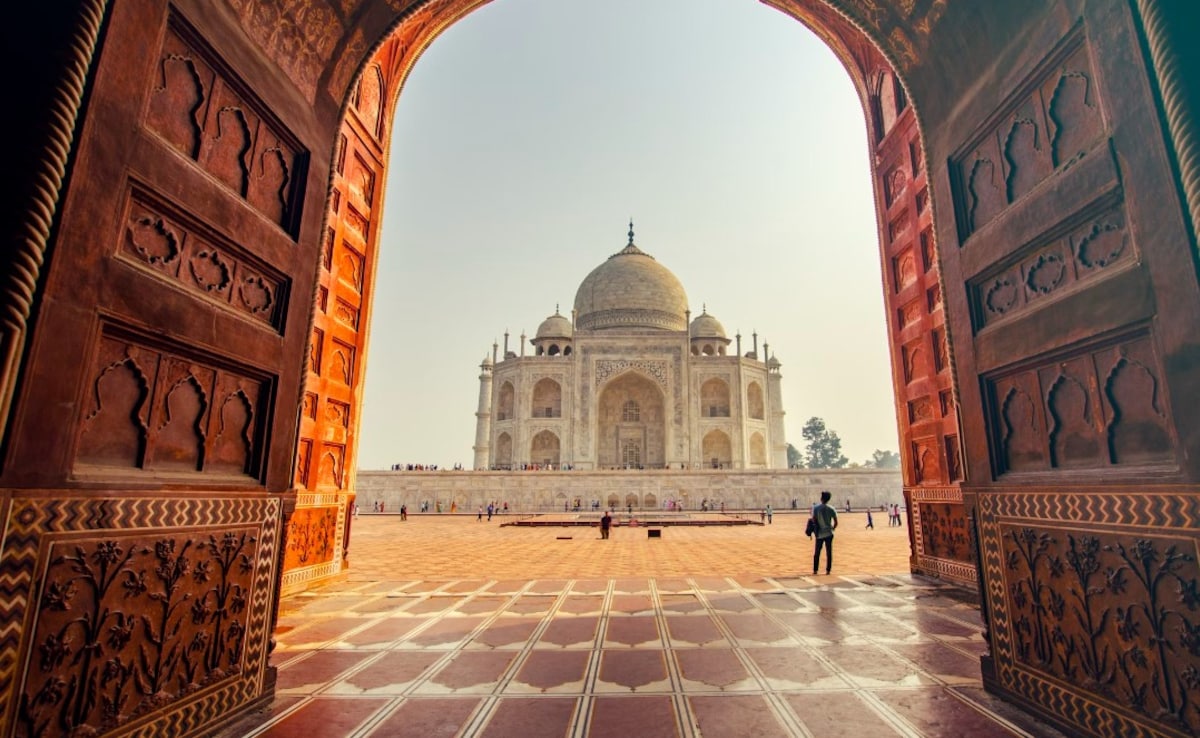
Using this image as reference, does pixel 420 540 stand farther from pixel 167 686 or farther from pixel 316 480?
pixel 167 686

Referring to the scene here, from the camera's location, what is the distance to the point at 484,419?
3925 centimetres

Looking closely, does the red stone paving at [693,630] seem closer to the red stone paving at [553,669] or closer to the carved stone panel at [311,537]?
the red stone paving at [553,669]

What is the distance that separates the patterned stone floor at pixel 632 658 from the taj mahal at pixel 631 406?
26820 millimetres

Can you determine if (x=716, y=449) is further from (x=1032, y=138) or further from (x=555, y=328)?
(x=1032, y=138)

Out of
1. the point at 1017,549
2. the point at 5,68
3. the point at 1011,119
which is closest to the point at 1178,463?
the point at 1017,549

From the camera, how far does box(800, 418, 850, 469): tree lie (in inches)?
2630

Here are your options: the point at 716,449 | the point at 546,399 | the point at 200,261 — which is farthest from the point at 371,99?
the point at 716,449

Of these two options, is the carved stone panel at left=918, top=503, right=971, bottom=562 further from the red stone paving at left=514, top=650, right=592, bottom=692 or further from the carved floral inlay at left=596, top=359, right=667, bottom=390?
the carved floral inlay at left=596, top=359, right=667, bottom=390

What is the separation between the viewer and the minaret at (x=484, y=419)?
38.0 m

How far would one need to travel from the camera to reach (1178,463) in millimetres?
2186

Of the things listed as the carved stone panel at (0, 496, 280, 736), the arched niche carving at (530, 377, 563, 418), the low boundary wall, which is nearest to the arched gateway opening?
the carved stone panel at (0, 496, 280, 736)

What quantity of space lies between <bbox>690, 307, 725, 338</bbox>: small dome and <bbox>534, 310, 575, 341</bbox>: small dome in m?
9.54

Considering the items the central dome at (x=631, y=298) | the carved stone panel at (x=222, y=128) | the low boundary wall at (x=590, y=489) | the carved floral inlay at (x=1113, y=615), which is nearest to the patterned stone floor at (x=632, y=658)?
Result: the carved floral inlay at (x=1113, y=615)

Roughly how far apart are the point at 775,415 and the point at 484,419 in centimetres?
2072
